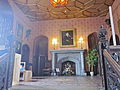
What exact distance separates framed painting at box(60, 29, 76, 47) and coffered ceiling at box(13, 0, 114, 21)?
1.17 m

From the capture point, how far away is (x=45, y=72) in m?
8.20

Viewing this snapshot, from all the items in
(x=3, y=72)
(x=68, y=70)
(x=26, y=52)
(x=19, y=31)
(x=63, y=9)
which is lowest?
(x=68, y=70)

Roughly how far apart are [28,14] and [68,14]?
2990 mm

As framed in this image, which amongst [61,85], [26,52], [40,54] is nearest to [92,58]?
[40,54]

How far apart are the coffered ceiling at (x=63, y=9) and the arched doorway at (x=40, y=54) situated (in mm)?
1833

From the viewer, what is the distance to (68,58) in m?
8.19

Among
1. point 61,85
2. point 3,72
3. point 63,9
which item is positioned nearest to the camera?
point 3,72

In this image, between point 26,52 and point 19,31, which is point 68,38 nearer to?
point 26,52

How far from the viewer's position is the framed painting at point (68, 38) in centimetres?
844

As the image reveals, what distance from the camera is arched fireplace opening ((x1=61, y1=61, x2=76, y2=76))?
8000 mm

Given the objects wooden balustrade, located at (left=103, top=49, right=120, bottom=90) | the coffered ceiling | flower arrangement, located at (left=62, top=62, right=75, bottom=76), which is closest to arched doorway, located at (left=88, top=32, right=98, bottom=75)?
the coffered ceiling

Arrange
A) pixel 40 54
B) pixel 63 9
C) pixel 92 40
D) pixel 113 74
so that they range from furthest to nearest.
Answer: pixel 40 54, pixel 92 40, pixel 63 9, pixel 113 74

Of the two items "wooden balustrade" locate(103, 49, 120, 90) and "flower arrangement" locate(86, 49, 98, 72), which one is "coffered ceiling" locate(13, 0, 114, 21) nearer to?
"flower arrangement" locate(86, 49, 98, 72)

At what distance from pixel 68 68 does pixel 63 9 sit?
4.31m
